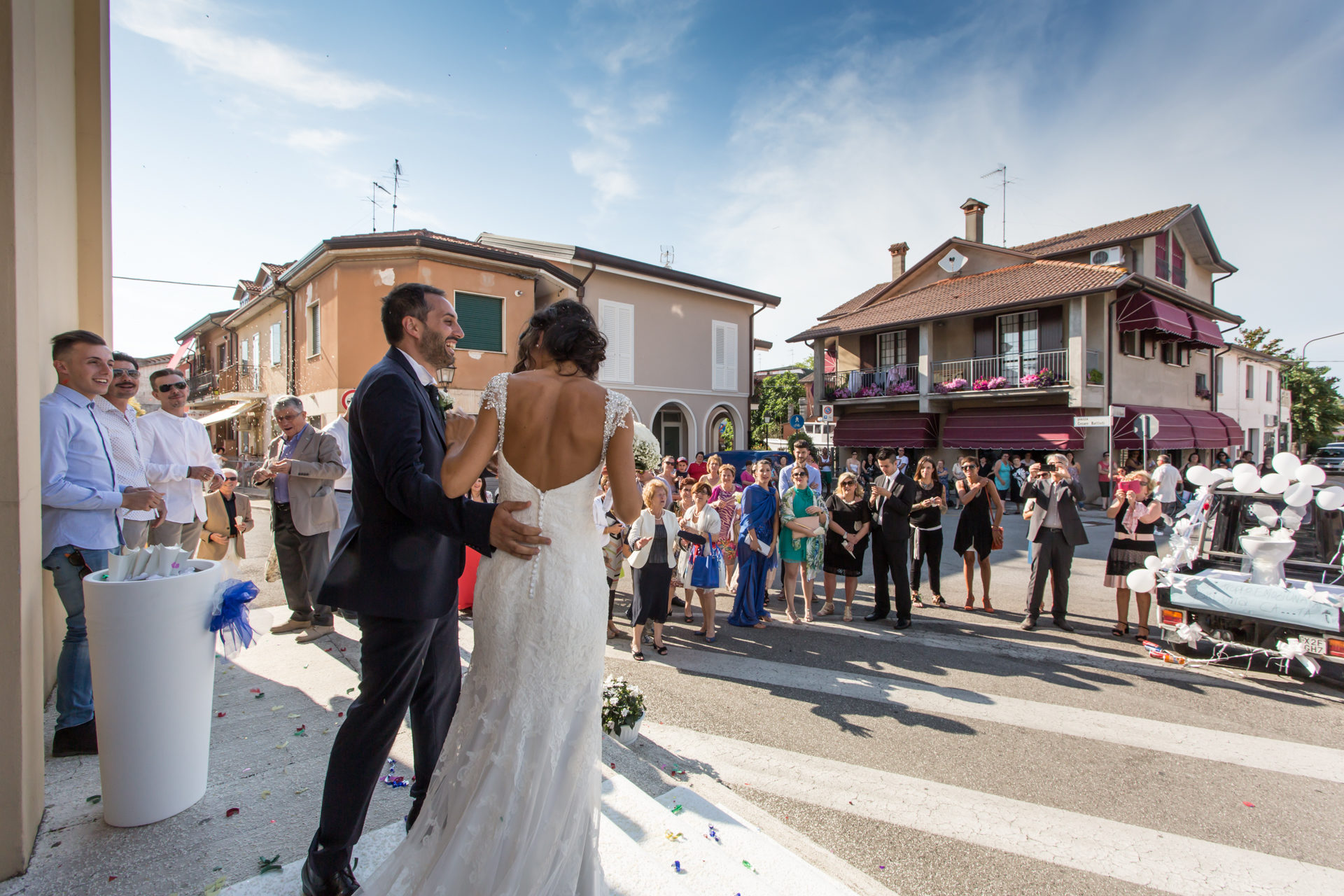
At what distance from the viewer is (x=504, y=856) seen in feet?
6.27

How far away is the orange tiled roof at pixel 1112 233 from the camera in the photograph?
22672 millimetres

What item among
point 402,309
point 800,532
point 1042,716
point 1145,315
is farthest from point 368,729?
point 1145,315

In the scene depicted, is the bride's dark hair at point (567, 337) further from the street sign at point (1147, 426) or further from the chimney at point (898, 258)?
the chimney at point (898, 258)

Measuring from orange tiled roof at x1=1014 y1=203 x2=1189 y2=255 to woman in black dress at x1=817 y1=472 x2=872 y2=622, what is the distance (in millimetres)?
21243

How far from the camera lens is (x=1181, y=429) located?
2202cm

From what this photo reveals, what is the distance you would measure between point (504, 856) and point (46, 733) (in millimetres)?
2772

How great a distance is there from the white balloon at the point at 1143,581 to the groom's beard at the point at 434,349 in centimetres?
659

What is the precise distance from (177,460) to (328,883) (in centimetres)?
381

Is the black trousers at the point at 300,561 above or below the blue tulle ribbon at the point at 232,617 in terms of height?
below

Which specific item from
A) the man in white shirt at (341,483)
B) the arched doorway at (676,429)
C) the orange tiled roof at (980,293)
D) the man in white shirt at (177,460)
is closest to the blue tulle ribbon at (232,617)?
the man in white shirt at (177,460)

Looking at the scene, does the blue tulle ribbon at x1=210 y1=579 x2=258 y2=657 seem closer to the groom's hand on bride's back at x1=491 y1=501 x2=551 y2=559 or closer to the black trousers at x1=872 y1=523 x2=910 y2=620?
the groom's hand on bride's back at x1=491 y1=501 x2=551 y2=559

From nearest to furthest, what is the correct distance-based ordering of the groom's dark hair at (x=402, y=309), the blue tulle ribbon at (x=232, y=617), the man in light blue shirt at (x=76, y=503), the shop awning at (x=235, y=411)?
the groom's dark hair at (x=402, y=309), the blue tulle ribbon at (x=232, y=617), the man in light blue shirt at (x=76, y=503), the shop awning at (x=235, y=411)

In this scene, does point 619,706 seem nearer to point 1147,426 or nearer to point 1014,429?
point 1147,426

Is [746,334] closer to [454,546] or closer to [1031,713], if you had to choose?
[1031,713]
